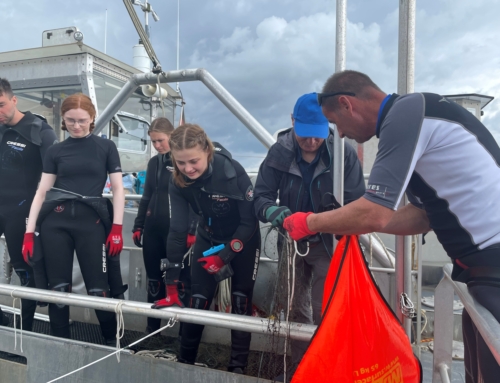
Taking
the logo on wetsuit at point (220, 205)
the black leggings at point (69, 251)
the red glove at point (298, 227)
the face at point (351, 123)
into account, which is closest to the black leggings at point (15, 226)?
the black leggings at point (69, 251)

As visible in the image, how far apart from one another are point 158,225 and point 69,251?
0.70 meters

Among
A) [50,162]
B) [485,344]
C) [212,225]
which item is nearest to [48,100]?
[50,162]

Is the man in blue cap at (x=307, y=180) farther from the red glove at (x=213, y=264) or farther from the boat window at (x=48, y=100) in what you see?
the boat window at (x=48, y=100)

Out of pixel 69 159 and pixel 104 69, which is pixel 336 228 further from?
pixel 104 69

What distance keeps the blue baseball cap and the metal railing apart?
3.52ft

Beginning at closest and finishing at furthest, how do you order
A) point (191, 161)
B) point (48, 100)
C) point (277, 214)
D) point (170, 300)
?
point (277, 214)
point (170, 300)
point (191, 161)
point (48, 100)

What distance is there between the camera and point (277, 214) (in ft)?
6.70

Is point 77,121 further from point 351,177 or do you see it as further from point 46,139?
point 351,177

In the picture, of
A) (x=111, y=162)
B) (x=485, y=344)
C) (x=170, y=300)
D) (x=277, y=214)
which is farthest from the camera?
(x=111, y=162)

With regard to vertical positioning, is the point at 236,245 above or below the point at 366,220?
below

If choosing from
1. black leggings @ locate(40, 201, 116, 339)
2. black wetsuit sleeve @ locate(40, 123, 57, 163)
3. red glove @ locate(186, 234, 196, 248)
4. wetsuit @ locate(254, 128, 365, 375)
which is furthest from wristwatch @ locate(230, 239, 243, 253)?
black wetsuit sleeve @ locate(40, 123, 57, 163)

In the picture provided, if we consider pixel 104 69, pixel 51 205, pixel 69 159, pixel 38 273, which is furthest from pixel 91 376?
pixel 104 69

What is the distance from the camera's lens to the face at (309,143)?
2354mm

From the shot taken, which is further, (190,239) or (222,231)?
(190,239)
